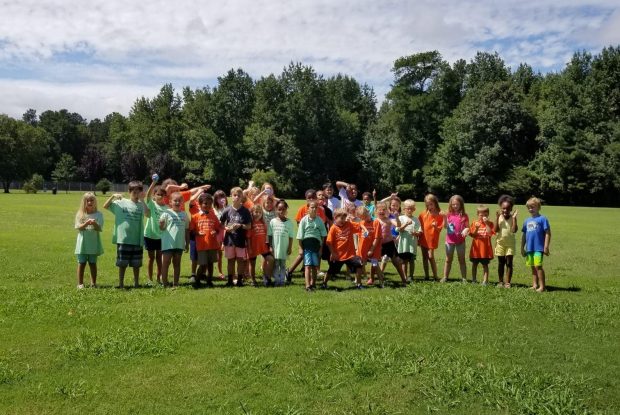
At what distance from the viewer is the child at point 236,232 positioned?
→ 33.9ft

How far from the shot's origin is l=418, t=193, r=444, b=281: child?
1142 centimetres

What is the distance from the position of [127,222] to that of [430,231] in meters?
6.24

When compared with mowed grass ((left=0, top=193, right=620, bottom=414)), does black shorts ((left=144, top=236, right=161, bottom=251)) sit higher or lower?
higher

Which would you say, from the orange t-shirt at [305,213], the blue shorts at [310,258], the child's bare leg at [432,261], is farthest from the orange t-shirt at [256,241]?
the child's bare leg at [432,261]

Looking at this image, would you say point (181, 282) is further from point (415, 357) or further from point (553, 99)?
point (553, 99)

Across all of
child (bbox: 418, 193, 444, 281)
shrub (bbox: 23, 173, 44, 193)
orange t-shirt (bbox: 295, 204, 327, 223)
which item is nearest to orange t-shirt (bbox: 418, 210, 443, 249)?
child (bbox: 418, 193, 444, 281)

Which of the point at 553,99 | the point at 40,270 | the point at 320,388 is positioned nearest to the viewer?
the point at 320,388

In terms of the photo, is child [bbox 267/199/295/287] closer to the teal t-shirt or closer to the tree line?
the teal t-shirt

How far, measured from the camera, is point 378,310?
7.99 meters

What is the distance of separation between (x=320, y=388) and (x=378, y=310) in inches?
119

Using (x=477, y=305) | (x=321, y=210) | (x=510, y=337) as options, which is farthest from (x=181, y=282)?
(x=510, y=337)

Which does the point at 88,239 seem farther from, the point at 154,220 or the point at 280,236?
the point at 280,236

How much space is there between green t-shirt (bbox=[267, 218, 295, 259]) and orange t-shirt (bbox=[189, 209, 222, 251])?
3.54 ft

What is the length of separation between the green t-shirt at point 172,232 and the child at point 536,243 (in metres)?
6.67
